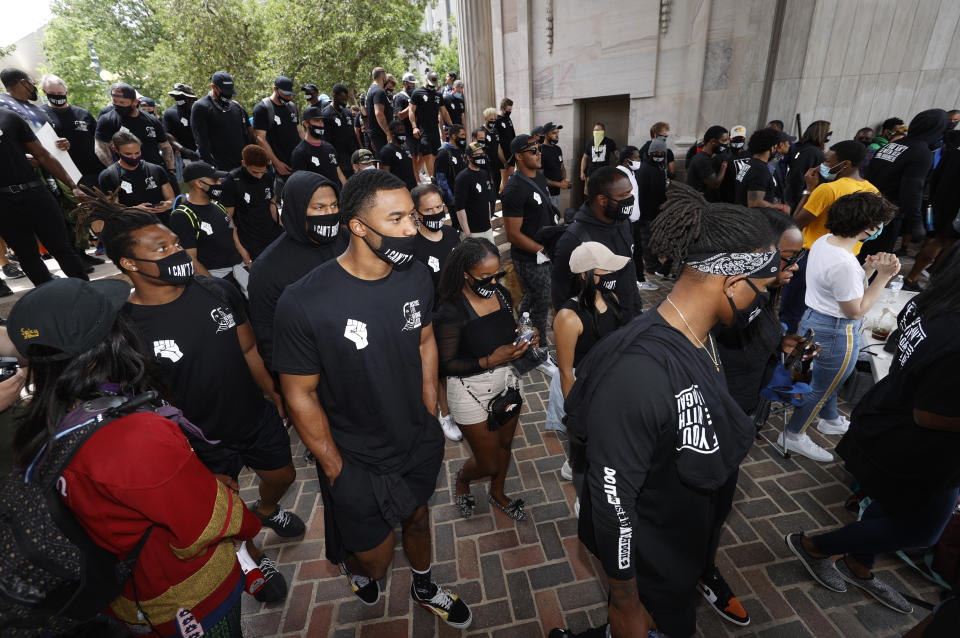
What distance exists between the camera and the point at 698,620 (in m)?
2.83

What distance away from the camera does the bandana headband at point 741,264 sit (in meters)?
1.72

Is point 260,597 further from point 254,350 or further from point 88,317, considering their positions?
point 88,317

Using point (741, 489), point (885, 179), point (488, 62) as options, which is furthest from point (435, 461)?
point (488, 62)

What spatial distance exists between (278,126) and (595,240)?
23.4 feet

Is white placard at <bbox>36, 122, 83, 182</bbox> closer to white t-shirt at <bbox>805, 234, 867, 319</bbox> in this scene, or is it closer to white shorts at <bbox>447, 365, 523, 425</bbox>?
white shorts at <bbox>447, 365, 523, 425</bbox>

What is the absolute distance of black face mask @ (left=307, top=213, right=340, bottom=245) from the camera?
3258mm

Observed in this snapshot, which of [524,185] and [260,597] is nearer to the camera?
[260,597]

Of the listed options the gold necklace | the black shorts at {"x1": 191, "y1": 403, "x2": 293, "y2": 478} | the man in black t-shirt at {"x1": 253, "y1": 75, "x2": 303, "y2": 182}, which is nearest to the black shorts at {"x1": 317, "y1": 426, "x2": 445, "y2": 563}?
the black shorts at {"x1": 191, "y1": 403, "x2": 293, "y2": 478}

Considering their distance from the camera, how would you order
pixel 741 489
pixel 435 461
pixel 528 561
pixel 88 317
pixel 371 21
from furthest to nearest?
pixel 371 21
pixel 741 489
pixel 528 561
pixel 435 461
pixel 88 317

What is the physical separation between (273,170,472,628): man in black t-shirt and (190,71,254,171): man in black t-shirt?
260 inches

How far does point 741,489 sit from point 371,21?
1038 inches

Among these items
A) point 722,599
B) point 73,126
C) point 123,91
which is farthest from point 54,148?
point 722,599

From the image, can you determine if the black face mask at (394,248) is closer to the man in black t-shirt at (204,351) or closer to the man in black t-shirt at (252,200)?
the man in black t-shirt at (204,351)

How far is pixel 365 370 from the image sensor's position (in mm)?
2338
